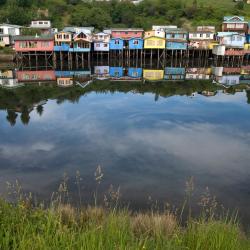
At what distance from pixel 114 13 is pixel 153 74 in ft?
140

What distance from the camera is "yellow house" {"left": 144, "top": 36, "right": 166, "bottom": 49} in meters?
47.1

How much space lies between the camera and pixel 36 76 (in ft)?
110

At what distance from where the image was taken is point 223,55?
47406 mm

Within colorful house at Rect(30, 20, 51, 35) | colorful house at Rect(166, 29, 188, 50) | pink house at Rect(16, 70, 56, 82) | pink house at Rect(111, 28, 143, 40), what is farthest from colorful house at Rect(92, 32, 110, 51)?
colorful house at Rect(30, 20, 51, 35)

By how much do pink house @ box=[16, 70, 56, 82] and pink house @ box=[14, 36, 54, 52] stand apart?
761 cm

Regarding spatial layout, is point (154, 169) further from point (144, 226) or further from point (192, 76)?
point (192, 76)

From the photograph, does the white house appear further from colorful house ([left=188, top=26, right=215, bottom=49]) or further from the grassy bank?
the grassy bank

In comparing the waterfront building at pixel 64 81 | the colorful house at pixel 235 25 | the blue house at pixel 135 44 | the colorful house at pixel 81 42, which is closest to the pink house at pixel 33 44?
the colorful house at pixel 81 42

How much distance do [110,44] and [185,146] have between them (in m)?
35.2

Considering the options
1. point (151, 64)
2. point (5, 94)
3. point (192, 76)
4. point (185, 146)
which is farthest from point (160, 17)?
point (185, 146)

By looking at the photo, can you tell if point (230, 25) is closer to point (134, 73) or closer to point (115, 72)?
point (134, 73)

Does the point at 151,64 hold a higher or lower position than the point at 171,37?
lower

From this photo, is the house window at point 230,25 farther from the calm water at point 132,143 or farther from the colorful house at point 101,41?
the calm water at point 132,143

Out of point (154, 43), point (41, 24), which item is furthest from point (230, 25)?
point (41, 24)
